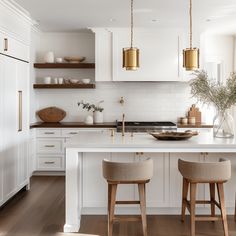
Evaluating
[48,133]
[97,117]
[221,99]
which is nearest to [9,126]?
[48,133]

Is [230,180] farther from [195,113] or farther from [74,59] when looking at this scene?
[74,59]

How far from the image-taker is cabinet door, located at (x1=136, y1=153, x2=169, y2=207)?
4.37 meters

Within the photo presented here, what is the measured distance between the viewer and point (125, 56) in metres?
4.18

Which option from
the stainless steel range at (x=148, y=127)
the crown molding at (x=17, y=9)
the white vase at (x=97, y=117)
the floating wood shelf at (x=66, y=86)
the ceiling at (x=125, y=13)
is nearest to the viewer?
the crown molding at (x=17, y=9)

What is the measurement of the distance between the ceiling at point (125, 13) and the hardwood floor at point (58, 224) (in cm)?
262

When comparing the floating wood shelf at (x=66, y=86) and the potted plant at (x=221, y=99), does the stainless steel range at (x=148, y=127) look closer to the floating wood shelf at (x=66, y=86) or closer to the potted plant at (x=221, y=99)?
the floating wood shelf at (x=66, y=86)

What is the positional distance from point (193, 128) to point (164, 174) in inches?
102

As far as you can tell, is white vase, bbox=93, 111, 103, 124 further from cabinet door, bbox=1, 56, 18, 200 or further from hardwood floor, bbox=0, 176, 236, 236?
hardwood floor, bbox=0, 176, 236, 236

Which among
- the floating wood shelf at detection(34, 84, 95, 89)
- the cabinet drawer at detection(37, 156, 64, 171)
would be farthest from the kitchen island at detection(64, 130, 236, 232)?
the floating wood shelf at detection(34, 84, 95, 89)

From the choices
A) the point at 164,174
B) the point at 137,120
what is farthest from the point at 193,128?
the point at 164,174

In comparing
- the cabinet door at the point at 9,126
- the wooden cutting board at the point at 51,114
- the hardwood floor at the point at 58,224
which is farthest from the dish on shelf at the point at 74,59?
the hardwood floor at the point at 58,224

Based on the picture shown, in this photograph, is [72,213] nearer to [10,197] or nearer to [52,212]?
[52,212]

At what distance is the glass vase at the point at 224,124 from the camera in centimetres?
433

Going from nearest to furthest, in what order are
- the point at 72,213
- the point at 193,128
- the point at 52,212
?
the point at 72,213 → the point at 52,212 → the point at 193,128
